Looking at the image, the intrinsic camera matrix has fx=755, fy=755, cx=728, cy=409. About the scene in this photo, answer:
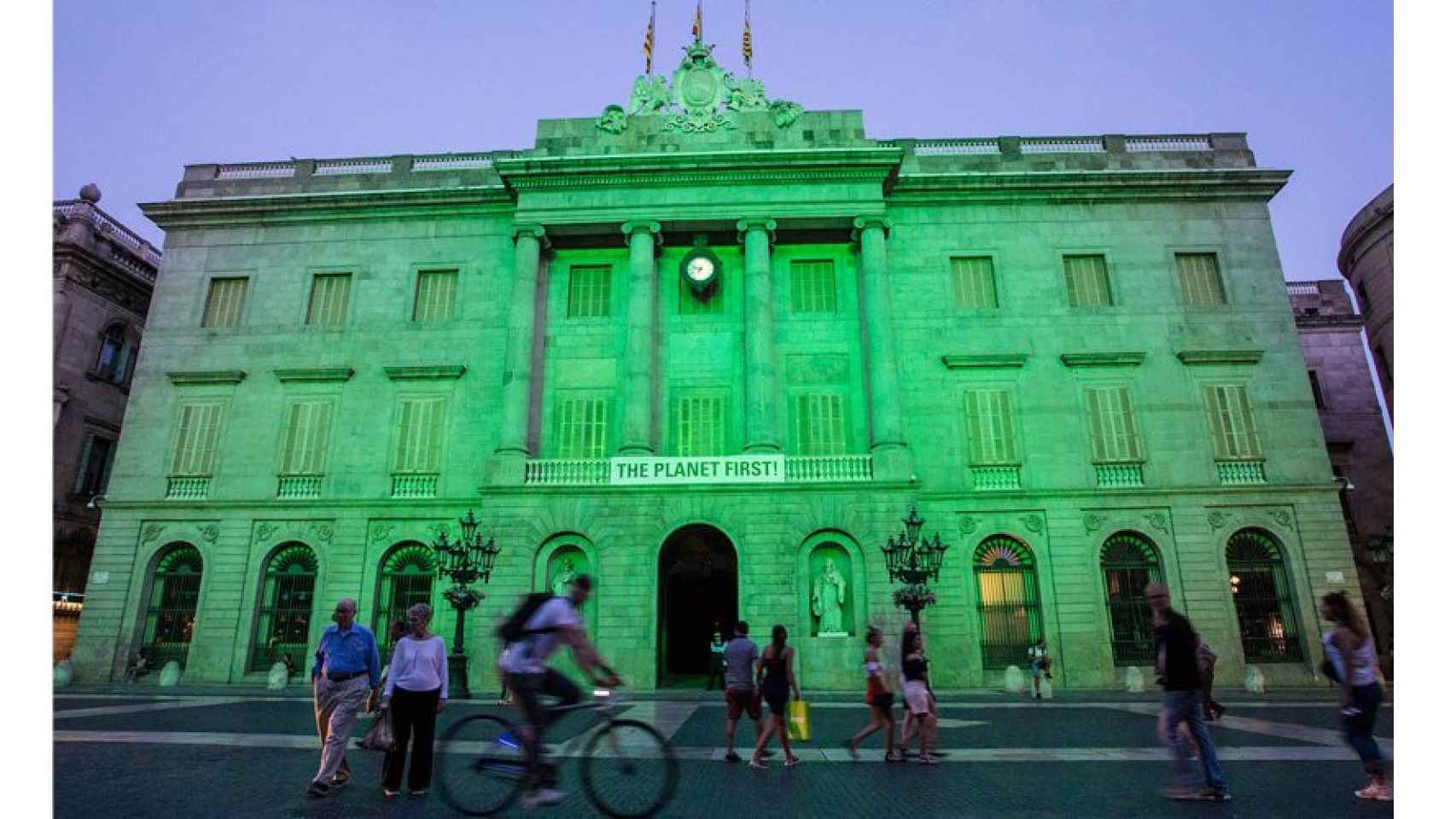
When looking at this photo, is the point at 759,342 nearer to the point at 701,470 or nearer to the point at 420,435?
the point at 701,470

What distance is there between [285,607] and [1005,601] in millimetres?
21029

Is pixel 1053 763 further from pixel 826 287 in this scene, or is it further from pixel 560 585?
pixel 826 287

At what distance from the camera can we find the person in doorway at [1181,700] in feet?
22.0

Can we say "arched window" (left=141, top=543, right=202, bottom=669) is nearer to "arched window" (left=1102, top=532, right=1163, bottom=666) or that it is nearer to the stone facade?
the stone facade

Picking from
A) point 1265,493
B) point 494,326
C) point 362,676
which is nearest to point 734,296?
point 494,326

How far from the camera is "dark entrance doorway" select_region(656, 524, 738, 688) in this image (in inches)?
904

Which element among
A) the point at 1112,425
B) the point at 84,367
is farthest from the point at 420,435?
the point at 1112,425

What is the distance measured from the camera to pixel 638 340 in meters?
22.7

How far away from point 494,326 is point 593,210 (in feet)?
16.0

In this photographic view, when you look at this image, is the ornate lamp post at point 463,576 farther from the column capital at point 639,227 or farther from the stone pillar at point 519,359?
the column capital at point 639,227

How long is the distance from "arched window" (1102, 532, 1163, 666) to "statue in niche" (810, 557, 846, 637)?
25.4ft

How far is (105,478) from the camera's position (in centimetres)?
2838

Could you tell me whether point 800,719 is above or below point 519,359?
below

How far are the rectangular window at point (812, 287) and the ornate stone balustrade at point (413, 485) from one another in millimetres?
12431
